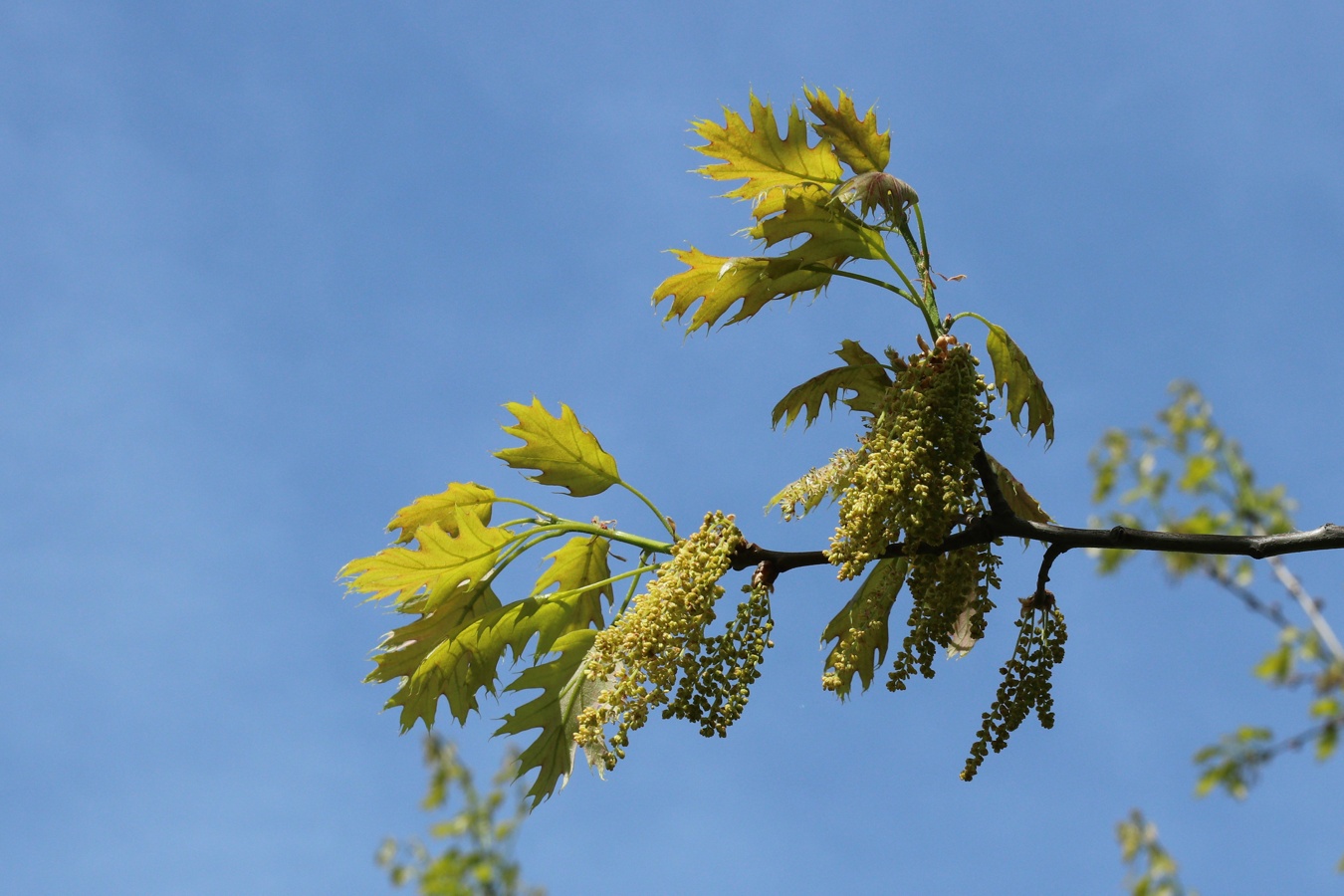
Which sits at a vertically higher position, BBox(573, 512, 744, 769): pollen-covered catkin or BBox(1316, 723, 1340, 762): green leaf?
BBox(573, 512, 744, 769): pollen-covered catkin

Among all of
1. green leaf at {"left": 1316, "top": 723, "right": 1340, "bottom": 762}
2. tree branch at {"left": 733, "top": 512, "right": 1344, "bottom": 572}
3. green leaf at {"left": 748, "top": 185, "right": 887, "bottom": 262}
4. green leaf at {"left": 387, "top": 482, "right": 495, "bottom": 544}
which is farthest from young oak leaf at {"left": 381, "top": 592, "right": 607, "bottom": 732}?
green leaf at {"left": 1316, "top": 723, "right": 1340, "bottom": 762}

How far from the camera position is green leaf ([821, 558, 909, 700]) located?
3555mm

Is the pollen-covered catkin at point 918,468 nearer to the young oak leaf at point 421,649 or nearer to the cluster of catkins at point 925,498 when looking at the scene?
the cluster of catkins at point 925,498

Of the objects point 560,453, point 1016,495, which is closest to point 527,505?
point 560,453

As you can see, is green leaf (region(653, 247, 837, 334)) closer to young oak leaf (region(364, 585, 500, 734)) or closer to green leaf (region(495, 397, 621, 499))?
green leaf (region(495, 397, 621, 499))

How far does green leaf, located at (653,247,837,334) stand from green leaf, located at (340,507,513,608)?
0.88 m

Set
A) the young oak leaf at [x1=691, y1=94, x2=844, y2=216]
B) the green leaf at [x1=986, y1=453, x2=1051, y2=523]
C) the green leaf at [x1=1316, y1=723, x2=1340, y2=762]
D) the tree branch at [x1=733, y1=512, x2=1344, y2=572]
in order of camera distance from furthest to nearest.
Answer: the green leaf at [x1=986, y1=453, x2=1051, y2=523], the young oak leaf at [x1=691, y1=94, x2=844, y2=216], the tree branch at [x1=733, y1=512, x2=1344, y2=572], the green leaf at [x1=1316, y1=723, x2=1340, y2=762]

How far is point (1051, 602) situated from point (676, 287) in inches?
56.1

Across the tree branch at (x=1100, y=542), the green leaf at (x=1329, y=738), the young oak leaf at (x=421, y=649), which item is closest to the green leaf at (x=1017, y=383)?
the tree branch at (x=1100, y=542)

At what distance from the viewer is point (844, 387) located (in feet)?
12.2

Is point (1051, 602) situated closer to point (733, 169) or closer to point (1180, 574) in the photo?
point (1180, 574)

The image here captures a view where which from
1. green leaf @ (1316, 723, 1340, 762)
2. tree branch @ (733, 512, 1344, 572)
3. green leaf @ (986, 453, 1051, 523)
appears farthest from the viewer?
green leaf @ (986, 453, 1051, 523)

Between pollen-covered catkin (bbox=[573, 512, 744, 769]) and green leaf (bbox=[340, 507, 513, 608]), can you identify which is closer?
pollen-covered catkin (bbox=[573, 512, 744, 769])

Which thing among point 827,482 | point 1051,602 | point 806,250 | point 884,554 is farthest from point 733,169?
point 1051,602
